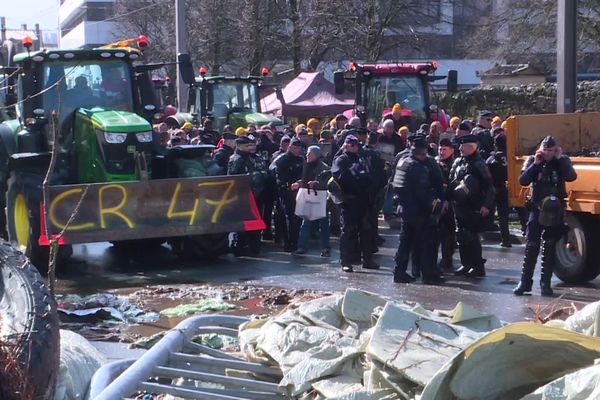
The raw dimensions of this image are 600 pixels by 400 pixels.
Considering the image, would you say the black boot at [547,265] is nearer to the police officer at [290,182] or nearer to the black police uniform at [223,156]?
the police officer at [290,182]

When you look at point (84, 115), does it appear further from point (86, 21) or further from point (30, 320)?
point (86, 21)

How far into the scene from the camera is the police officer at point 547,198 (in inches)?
376

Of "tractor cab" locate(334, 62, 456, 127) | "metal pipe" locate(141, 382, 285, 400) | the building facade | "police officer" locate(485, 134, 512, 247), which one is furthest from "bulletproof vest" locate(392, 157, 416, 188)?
the building facade

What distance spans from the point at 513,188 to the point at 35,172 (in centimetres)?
551

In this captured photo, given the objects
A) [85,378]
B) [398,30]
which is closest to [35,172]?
[85,378]

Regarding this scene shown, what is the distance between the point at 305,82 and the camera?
2820 centimetres

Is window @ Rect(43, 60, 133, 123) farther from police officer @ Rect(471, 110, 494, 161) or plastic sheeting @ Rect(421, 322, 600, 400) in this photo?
plastic sheeting @ Rect(421, 322, 600, 400)

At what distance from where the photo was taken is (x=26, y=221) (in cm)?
1156

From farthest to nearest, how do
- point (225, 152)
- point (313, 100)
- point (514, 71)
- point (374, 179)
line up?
point (514, 71) < point (313, 100) < point (225, 152) < point (374, 179)

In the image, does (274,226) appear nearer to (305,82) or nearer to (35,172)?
(35,172)

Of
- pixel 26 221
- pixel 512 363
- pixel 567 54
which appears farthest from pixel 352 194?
pixel 512 363

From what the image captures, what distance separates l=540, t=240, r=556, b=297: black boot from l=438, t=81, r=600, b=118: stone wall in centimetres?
1575

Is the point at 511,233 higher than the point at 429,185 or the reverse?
the reverse

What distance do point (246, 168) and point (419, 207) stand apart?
10.2ft
